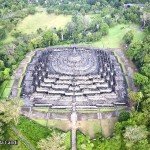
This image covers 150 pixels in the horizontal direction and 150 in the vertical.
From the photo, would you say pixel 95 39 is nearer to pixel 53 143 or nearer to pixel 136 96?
pixel 136 96

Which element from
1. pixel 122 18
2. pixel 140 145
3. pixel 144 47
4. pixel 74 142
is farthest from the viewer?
pixel 122 18

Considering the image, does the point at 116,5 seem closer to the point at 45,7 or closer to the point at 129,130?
the point at 45,7

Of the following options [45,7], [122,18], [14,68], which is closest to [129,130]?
[14,68]

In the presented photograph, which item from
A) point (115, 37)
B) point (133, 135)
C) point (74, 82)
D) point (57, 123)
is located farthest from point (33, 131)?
point (115, 37)

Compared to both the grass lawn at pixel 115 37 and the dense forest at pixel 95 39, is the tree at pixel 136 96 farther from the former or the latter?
the grass lawn at pixel 115 37

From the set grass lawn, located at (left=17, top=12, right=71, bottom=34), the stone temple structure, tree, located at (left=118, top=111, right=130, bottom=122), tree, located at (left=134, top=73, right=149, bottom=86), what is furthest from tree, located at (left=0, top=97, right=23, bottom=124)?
grass lawn, located at (left=17, top=12, right=71, bottom=34)

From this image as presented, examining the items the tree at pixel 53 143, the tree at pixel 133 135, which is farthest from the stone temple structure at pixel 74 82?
the tree at pixel 53 143
